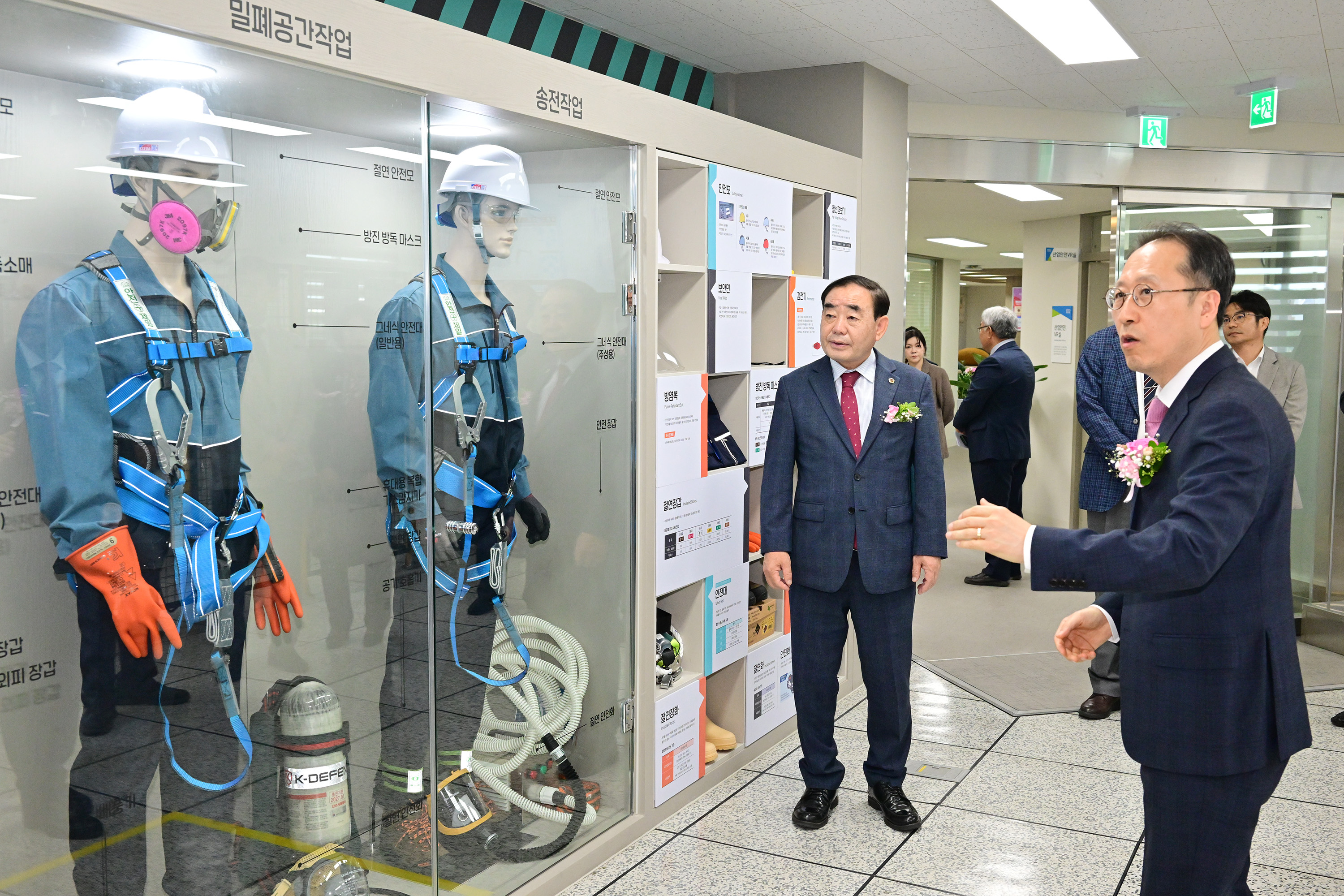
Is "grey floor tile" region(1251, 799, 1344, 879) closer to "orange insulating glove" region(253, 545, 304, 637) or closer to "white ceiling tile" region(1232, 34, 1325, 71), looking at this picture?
"orange insulating glove" region(253, 545, 304, 637)

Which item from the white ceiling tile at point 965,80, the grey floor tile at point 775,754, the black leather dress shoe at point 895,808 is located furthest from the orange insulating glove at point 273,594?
the white ceiling tile at point 965,80

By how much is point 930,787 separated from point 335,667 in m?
2.32

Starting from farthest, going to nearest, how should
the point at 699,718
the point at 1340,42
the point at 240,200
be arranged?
the point at 1340,42 → the point at 699,718 → the point at 240,200

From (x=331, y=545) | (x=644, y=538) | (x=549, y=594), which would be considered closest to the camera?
(x=331, y=545)

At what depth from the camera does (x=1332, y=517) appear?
20.4 feet

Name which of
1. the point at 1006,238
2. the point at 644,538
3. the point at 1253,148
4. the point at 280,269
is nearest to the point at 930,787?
the point at 644,538

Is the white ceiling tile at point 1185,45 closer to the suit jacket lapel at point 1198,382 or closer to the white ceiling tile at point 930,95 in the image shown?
the white ceiling tile at point 930,95

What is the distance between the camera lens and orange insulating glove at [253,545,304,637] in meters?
2.36

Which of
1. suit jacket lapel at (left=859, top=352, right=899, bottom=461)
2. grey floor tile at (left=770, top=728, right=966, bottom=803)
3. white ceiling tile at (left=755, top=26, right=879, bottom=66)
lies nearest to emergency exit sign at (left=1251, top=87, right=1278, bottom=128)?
white ceiling tile at (left=755, top=26, right=879, bottom=66)

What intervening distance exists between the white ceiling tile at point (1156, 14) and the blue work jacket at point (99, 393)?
3450 millimetres

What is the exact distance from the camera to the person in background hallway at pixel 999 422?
6973 mm

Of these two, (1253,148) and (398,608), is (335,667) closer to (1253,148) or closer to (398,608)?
(398,608)

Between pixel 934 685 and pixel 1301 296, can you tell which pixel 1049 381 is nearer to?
pixel 1301 296

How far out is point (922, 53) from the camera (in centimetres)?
459
